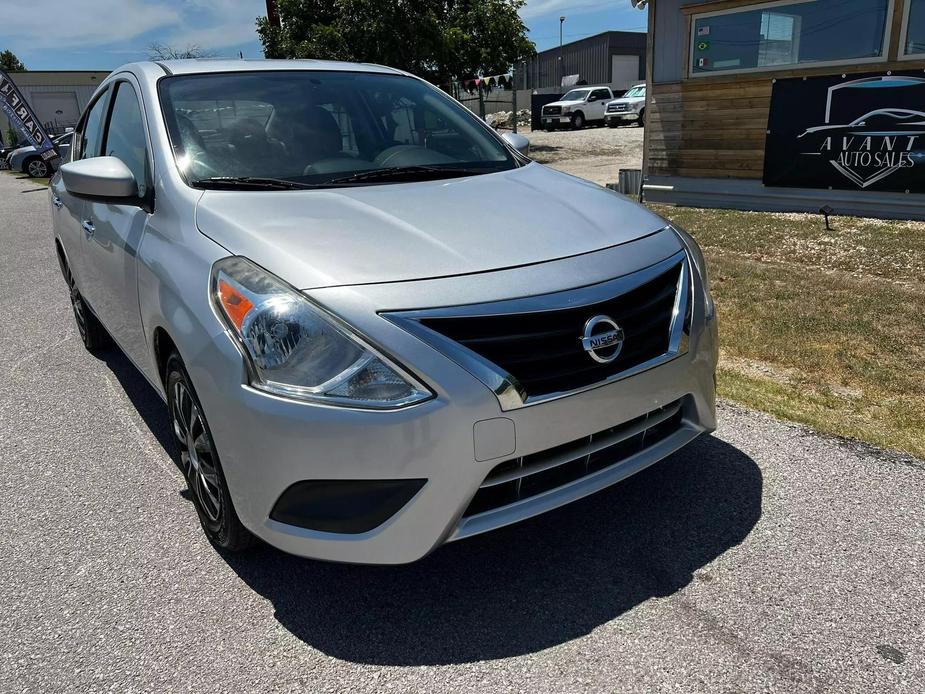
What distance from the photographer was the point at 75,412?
13.6 ft

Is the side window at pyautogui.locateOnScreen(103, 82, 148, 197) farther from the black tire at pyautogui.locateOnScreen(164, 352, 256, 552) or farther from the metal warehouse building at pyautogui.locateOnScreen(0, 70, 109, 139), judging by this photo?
the metal warehouse building at pyautogui.locateOnScreen(0, 70, 109, 139)

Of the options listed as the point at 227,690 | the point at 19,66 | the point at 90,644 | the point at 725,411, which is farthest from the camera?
the point at 19,66

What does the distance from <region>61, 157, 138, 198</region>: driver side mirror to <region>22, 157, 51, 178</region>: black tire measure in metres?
24.7

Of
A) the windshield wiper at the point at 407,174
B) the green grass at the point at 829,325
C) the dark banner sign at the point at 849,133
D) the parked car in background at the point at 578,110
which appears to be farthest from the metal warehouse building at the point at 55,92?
the windshield wiper at the point at 407,174

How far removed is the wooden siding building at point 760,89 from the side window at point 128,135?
8306 millimetres

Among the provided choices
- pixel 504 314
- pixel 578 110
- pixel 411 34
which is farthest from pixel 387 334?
pixel 578 110

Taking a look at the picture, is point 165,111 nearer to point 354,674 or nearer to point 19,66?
point 354,674

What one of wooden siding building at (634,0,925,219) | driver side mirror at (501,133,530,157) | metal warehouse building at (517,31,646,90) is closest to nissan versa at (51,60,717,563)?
driver side mirror at (501,133,530,157)

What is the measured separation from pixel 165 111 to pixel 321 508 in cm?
197

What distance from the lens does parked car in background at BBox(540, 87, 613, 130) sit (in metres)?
32.0

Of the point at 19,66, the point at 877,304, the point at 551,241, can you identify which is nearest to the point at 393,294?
the point at 551,241

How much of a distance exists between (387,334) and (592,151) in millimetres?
21278

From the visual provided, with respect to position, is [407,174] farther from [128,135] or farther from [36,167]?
[36,167]

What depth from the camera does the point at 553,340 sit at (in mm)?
2178
